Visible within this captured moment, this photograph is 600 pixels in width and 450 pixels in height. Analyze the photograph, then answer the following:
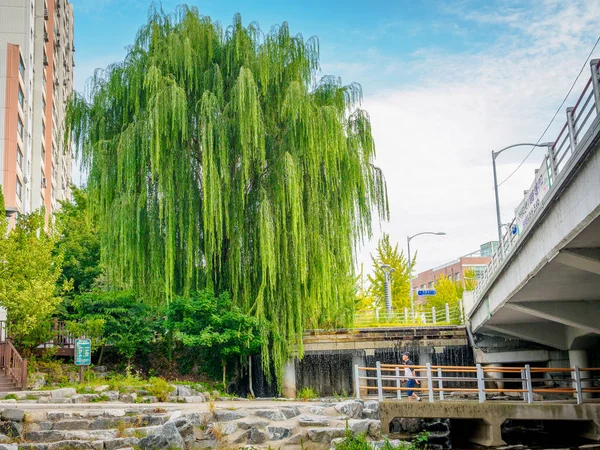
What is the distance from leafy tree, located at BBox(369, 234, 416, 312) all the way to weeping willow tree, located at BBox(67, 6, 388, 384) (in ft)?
69.6

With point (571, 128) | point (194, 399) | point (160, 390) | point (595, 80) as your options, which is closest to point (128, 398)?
point (160, 390)

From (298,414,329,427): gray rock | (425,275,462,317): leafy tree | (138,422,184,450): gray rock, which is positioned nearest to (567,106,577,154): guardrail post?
(298,414,329,427): gray rock

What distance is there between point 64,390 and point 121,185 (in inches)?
338

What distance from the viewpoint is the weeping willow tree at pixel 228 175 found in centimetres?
2673

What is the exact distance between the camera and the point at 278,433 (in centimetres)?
1730

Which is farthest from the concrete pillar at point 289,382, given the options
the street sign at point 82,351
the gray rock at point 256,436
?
the gray rock at point 256,436

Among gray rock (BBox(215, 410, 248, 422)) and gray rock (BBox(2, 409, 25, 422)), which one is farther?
gray rock (BBox(215, 410, 248, 422))

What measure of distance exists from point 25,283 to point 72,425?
34.0 feet

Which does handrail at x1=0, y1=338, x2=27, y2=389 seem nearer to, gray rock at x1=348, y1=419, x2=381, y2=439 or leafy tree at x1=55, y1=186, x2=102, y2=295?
leafy tree at x1=55, y1=186, x2=102, y2=295

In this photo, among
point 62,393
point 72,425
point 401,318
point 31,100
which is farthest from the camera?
point 31,100

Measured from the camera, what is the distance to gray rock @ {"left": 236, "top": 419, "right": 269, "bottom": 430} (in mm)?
17453

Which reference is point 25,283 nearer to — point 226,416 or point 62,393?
point 62,393

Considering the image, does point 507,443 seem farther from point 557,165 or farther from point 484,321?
point 557,165

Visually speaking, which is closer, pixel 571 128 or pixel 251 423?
pixel 571 128
